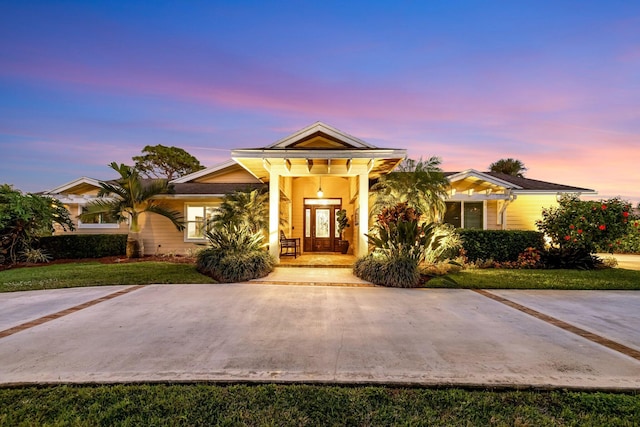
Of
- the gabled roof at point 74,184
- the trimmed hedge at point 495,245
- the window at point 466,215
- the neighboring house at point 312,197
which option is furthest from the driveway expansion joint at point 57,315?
the window at point 466,215

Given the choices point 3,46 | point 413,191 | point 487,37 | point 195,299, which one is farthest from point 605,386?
point 3,46

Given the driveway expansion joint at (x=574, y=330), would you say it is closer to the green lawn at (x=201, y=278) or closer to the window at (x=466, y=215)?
the green lawn at (x=201, y=278)

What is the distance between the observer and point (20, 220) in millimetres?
11312

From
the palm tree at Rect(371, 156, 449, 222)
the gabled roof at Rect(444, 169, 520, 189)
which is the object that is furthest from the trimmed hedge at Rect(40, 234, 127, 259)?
the gabled roof at Rect(444, 169, 520, 189)

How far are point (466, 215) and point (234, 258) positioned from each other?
1065cm

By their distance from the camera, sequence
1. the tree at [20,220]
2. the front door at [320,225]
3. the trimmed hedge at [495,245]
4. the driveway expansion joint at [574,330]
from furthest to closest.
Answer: the front door at [320,225] → the tree at [20,220] → the trimmed hedge at [495,245] → the driveway expansion joint at [574,330]

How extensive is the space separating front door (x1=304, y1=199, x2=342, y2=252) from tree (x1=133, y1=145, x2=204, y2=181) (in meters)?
21.4

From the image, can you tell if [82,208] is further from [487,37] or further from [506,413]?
[487,37]

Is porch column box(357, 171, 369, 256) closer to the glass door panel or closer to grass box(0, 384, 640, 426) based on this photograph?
the glass door panel

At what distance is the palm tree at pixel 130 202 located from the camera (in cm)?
1223

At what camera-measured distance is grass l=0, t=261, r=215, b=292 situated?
24.7ft

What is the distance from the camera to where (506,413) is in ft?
7.73

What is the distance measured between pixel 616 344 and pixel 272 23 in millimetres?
12530

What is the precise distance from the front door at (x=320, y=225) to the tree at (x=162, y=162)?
70.2ft
